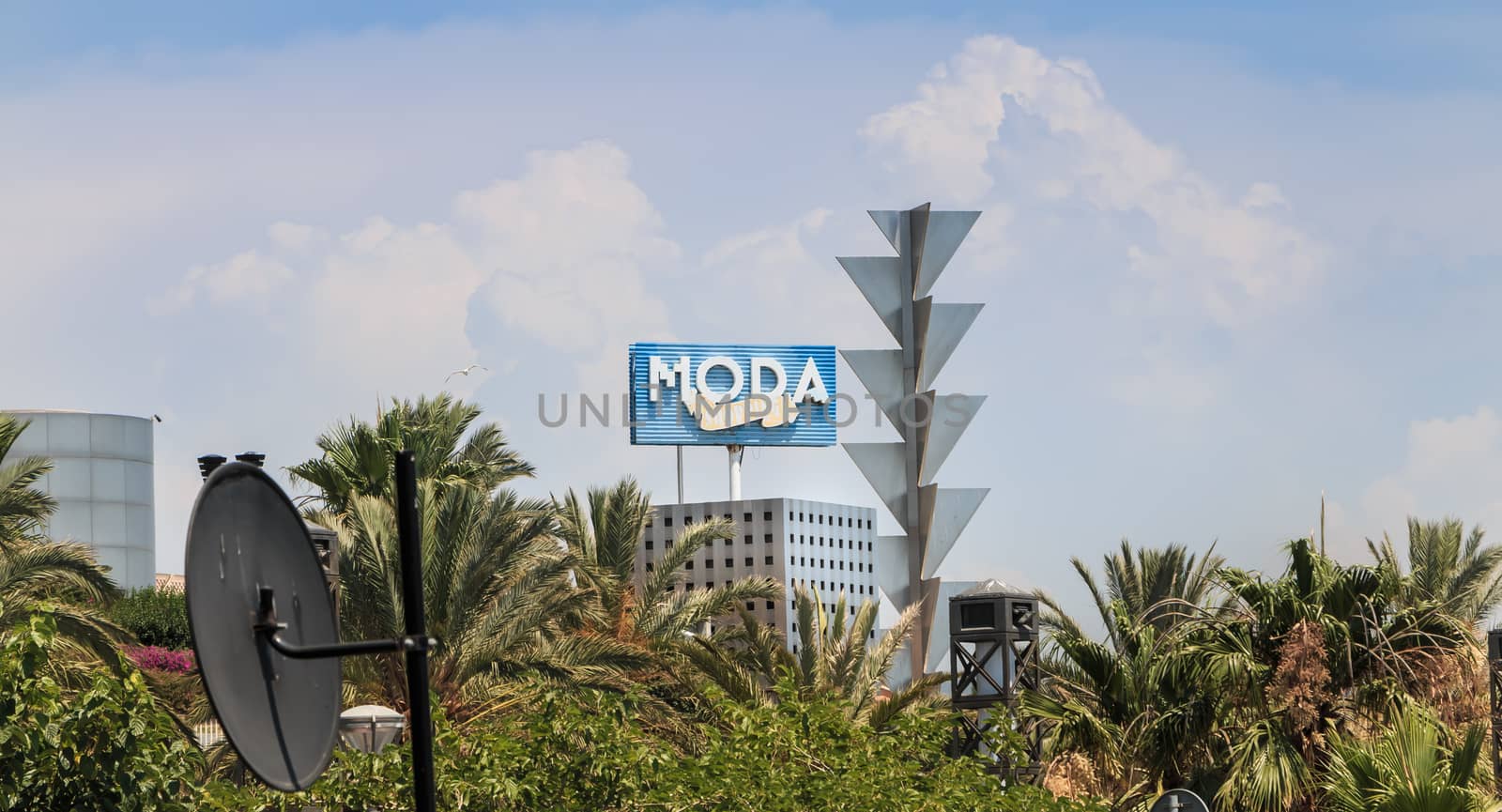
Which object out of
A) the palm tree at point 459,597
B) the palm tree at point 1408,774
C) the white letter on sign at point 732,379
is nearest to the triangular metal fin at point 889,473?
the palm tree at point 459,597

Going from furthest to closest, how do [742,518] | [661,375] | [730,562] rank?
1. [730,562]
2. [742,518]
3. [661,375]

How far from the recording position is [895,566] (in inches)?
1399

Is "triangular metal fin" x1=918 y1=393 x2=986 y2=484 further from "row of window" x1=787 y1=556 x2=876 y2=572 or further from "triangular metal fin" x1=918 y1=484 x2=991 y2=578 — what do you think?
"row of window" x1=787 y1=556 x2=876 y2=572

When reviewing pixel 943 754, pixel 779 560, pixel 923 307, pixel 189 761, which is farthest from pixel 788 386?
pixel 189 761

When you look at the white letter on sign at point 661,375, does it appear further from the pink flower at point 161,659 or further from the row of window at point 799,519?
the pink flower at point 161,659

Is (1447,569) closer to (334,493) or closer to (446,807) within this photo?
(334,493)

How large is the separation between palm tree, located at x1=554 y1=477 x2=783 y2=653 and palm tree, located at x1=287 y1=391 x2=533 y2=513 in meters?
1.78

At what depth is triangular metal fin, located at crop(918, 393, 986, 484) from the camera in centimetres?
3553

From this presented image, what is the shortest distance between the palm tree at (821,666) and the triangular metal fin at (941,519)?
193 inches

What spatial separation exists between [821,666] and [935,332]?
1042 centimetres

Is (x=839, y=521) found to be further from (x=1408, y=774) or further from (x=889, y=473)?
(x=1408, y=774)

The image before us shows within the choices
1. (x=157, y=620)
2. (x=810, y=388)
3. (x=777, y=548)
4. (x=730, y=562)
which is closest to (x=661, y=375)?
(x=810, y=388)

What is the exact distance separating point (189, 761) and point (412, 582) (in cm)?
896

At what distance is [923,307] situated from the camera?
118 feet
